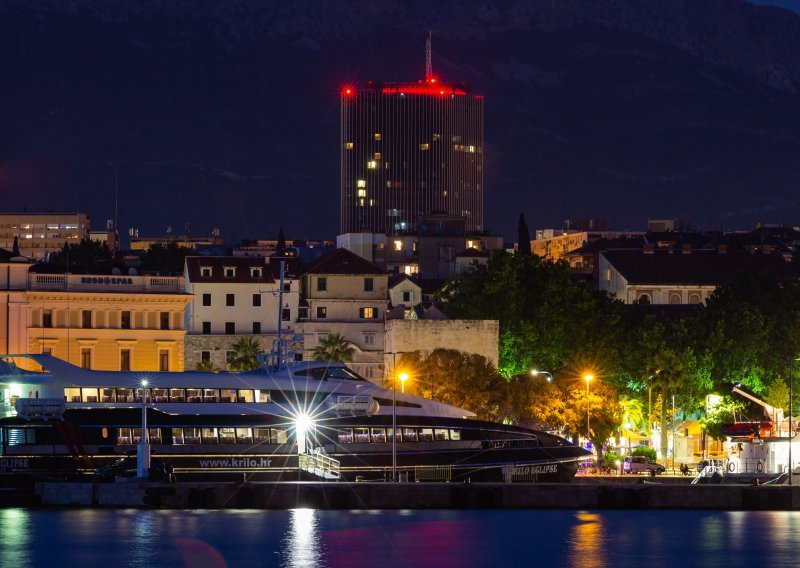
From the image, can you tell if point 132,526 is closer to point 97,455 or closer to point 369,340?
point 97,455

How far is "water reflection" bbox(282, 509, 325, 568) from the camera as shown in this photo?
75.6 metres

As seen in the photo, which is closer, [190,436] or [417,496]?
[417,496]

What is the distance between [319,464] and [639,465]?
Result: 31.2 metres

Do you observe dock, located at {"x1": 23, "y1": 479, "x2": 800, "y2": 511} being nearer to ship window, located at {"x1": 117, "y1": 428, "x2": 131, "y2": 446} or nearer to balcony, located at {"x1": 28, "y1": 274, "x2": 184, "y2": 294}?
ship window, located at {"x1": 117, "y1": 428, "x2": 131, "y2": 446}

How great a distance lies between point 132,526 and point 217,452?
16.3 meters

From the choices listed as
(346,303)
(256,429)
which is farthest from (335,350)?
(256,429)

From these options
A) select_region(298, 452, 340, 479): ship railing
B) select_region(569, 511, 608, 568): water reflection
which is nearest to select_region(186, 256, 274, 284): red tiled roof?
select_region(298, 452, 340, 479): ship railing

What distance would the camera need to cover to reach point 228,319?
542 feet

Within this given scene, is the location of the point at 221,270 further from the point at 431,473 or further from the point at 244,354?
the point at 431,473

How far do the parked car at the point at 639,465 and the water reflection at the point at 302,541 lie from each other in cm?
3875

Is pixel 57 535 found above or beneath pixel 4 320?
beneath

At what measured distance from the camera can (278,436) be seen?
102 m

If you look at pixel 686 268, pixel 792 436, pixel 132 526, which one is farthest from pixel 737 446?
pixel 686 268

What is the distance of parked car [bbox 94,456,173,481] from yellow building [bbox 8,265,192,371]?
55.1 metres
